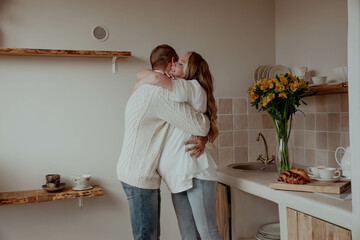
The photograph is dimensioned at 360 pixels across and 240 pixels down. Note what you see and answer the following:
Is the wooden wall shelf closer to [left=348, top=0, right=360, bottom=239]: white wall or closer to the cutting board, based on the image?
the cutting board

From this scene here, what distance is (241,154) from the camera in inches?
117

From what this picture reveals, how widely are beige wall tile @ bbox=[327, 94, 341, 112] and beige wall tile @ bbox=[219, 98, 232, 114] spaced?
0.74m

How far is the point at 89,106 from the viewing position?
2.55m

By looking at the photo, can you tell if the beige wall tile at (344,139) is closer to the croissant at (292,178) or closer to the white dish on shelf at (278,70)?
the croissant at (292,178)

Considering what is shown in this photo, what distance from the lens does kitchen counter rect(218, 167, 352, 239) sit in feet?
5.32

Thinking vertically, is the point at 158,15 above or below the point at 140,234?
above

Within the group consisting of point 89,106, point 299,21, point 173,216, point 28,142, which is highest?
point 299,21

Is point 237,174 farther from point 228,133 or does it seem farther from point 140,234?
point 140,234

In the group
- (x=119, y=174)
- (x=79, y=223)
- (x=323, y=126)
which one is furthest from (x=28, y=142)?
(x=323, y=126)

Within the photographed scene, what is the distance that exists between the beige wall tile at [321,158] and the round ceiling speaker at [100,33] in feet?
5.71

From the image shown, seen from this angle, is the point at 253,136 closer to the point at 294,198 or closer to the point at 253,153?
the point at 253,153

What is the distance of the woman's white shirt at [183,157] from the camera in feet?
6.09

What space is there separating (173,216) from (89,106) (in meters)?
1.03

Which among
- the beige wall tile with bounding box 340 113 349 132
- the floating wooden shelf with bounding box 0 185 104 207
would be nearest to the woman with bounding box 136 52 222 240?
the floating wooden shelf with bounding box 0 185 104 207
